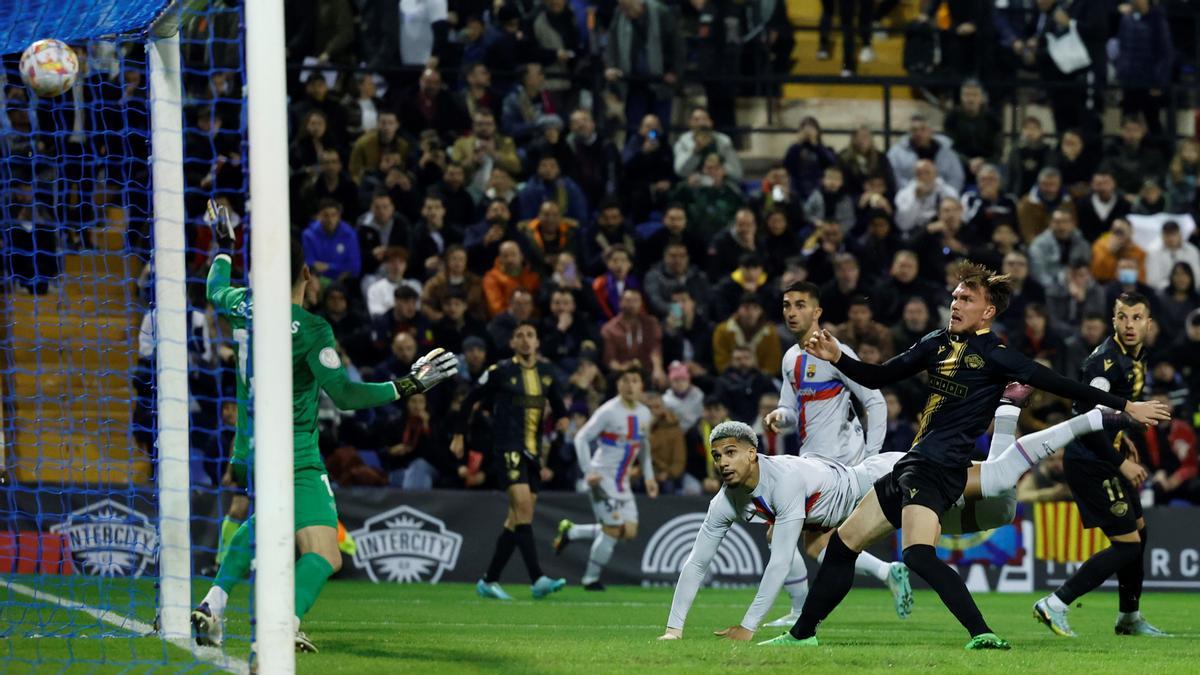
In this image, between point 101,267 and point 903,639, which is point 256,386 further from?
point 101,267

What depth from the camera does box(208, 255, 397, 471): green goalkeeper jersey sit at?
859 cm

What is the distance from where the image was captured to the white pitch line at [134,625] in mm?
8005

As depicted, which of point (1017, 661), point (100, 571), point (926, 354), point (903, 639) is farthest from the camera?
point (100, 571)

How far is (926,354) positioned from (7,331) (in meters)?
10.4

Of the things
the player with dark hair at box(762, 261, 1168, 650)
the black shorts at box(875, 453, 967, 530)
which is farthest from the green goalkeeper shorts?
the black shorts at box(875, 453, 967, 530)

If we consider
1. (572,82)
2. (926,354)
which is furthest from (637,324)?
(926,354)

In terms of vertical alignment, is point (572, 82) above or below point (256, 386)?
above

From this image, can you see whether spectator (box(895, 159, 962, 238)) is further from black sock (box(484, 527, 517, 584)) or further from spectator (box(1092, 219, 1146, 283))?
black sock (box(484, 527, 517, 584))

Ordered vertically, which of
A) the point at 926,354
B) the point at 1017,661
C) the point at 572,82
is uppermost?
the point at 572,82

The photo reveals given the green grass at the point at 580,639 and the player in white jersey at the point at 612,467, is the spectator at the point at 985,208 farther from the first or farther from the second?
the green grass at the point at 580,639

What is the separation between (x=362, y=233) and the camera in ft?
65.2

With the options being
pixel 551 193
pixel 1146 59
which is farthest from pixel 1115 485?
pixel 1146 59

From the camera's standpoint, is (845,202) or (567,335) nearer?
(567,335)

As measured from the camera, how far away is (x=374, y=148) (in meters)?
20.9
